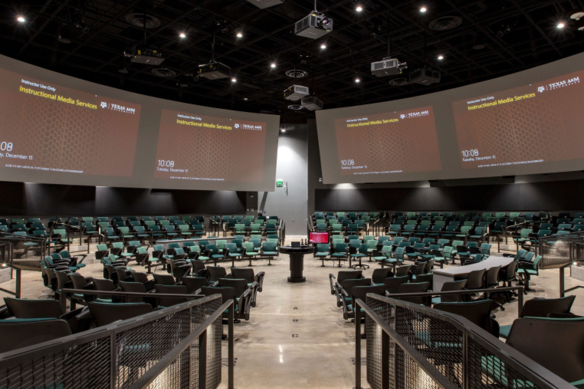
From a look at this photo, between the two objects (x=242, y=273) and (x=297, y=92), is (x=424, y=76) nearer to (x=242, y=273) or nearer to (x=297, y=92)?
A: (x=297, y=92)

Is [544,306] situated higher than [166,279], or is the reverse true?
[544,306]

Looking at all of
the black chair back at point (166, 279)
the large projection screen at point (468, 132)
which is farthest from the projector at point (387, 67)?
the black chair back at point (166, 279)

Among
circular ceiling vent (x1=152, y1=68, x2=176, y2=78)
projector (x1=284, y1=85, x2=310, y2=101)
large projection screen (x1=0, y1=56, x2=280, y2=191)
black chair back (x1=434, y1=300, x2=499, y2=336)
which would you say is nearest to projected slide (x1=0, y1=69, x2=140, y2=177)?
large projection screen (x1=0, y1=56, x2=280, y2=191)

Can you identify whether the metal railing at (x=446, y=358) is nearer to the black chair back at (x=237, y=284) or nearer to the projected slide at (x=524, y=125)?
the black chair back at (x=237, y=284)

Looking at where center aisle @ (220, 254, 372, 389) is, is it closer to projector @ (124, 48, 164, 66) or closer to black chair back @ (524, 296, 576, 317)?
black chair back @ (524, 296, 576, 317)

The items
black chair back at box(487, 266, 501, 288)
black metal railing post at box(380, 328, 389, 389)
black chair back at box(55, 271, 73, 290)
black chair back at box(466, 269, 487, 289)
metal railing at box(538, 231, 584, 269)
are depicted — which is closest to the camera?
black metal railing post at box(380, 328, 389, 389)

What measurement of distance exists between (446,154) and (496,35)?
19.0ft

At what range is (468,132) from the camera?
14.9 metres

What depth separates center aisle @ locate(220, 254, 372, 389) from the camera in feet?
12.3

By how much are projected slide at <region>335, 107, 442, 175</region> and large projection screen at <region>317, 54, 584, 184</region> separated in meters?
0.04

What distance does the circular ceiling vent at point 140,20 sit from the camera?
9.30 m

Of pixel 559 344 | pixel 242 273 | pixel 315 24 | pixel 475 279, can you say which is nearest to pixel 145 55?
pixel 315 24

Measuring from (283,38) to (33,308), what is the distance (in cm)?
1035

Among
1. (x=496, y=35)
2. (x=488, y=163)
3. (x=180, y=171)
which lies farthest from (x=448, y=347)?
(x=180, y=171)
